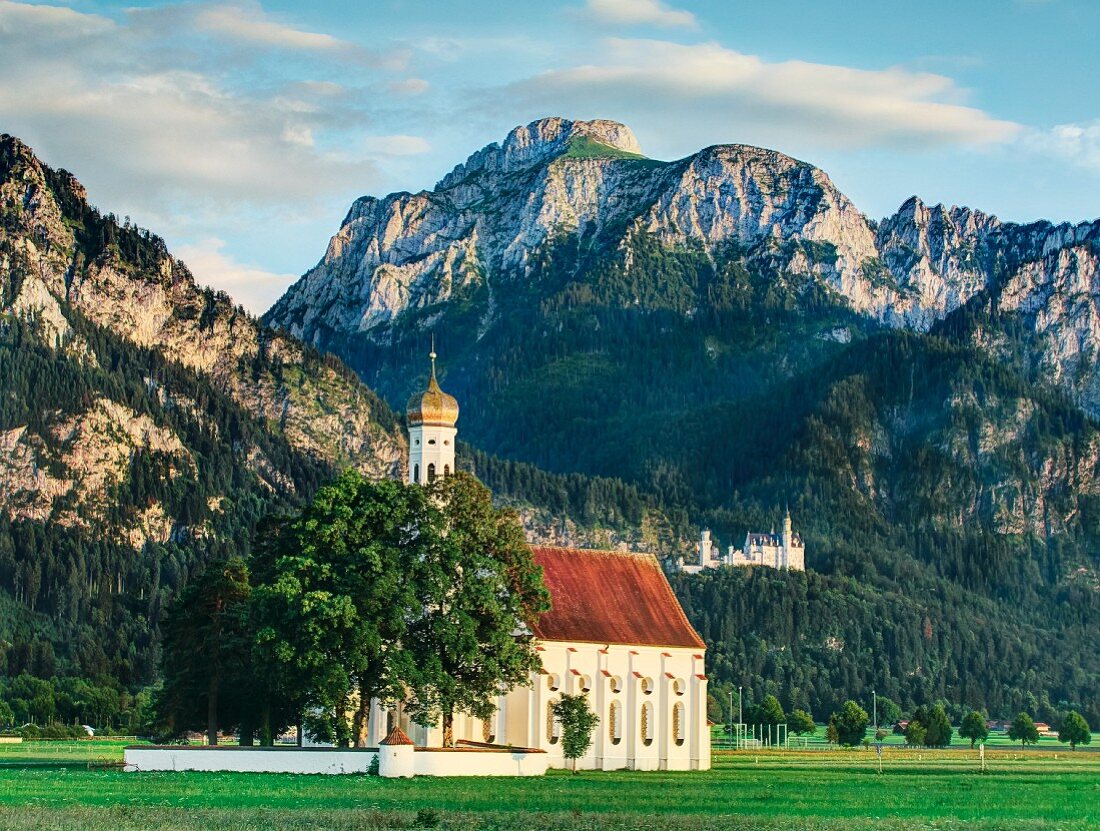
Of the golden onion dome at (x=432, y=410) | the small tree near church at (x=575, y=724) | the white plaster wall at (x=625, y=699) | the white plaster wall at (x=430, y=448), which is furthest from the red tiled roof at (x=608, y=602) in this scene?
the golden onion dome at (x=432, y=410)

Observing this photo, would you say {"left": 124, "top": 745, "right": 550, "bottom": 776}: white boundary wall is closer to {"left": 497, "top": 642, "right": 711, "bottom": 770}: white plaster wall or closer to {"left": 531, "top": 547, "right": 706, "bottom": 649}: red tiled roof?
{"left": 497, "top": 642, "right": 711, "bottom": 770}: white plaster wall

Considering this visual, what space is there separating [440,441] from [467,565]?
29689mm

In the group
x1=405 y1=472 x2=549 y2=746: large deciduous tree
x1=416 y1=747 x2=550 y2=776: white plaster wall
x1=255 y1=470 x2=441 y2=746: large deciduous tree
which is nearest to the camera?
x1=416 y1=747 x2=550 y2=776: white plaster wall

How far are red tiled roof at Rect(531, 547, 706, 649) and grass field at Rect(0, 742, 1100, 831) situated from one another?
15.8 metres

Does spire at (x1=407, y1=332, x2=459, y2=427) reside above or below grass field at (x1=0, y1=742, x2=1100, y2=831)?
above

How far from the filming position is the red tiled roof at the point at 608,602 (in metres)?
142

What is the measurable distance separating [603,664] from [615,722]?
4245 mm

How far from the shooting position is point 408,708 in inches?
4651

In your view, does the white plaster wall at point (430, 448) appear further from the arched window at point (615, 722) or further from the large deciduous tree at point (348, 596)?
the large deciduous tree at point (348, 596)

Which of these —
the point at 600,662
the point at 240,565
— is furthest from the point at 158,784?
the point at 600,662

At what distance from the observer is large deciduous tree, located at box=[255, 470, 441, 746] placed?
11425 centimetres

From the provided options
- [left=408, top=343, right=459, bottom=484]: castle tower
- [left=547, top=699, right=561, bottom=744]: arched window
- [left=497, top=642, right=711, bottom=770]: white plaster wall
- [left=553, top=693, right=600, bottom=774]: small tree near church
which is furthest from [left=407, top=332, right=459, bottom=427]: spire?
[left=553, top=693, right=600, bottom=774]: small tree near church

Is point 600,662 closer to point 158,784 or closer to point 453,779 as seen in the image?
point 453,779

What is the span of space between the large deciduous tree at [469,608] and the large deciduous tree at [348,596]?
48.8 inches
